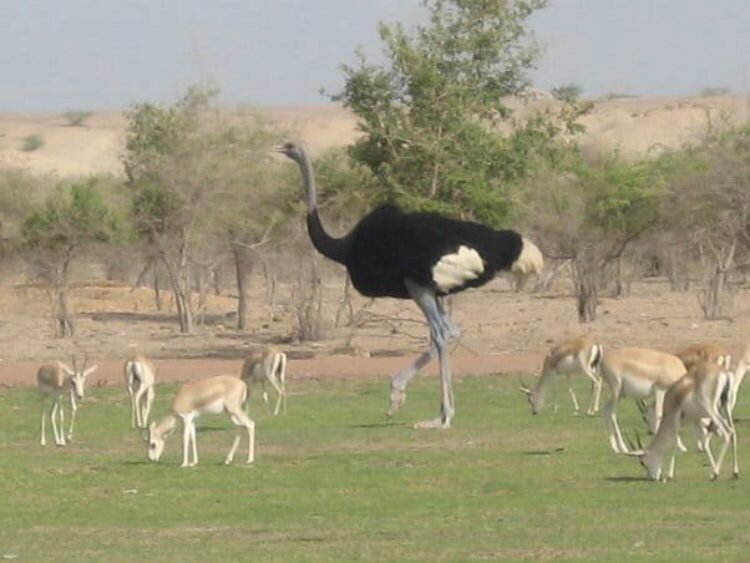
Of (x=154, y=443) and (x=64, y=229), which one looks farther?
(x=64, y=229)

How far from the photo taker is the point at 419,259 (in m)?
22.6

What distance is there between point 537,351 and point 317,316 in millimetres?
5814

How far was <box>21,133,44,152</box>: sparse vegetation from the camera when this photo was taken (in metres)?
130

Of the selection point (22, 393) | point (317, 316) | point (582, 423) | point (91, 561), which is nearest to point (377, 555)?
point (91, 561)

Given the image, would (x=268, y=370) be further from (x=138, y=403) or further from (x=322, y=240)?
(x=138, y=403)

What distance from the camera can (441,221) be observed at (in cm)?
2312

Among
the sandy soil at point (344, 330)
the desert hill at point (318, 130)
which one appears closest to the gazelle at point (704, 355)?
the sandy soil at point (344, 330)

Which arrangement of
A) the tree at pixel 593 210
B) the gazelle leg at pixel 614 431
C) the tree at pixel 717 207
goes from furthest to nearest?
1. the tree at pixel 593 210
2. the tree at pixel 717 207
3. the gazelle leg at pixel 614 431

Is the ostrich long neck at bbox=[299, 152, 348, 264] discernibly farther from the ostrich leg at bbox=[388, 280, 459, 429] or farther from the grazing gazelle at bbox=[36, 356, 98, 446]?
the grazing gazelle at bbox=[36, 356, 98, 446]

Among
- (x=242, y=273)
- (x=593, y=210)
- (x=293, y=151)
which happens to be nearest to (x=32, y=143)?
A: (x=593, y=210)

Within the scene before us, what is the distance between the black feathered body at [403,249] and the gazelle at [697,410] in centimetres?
701

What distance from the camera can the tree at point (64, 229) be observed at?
44.8m

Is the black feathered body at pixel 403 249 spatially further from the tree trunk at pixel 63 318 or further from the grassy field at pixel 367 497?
the tree trunk at pixel 63 318

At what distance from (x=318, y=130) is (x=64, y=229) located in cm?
9494
